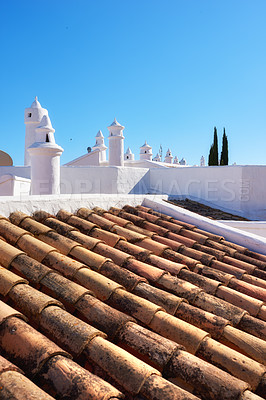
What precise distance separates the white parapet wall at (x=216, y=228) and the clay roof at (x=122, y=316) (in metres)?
0.59

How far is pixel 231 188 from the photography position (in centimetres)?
1302

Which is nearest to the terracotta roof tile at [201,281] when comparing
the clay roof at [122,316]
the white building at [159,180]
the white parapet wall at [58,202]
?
the clay roof at [122,316]

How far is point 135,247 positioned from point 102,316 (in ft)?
4.78

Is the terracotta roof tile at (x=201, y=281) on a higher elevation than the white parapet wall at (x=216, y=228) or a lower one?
lower

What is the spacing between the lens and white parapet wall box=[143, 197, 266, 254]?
4542mm

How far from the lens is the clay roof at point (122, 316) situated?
162 centimetres

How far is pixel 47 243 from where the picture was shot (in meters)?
3.21

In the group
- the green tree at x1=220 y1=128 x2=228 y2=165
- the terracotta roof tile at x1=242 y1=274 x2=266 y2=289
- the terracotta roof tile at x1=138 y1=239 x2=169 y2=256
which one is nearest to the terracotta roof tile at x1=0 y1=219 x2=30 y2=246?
the terracotta roof tile at x1=138 y1=239 x2=169 y2=256

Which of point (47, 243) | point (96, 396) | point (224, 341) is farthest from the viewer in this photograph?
point (47, 243)

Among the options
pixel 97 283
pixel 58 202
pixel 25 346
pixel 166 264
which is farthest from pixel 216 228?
pixel 25 346

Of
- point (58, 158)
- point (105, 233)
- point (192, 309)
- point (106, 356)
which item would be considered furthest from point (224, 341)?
point (58, 158)

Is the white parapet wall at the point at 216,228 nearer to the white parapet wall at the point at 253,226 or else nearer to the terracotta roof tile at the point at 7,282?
the terracotta roof tile at the point at 7,282

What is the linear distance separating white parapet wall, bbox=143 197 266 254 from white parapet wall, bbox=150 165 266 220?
815 centimetres

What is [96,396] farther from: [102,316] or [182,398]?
[102,316]
